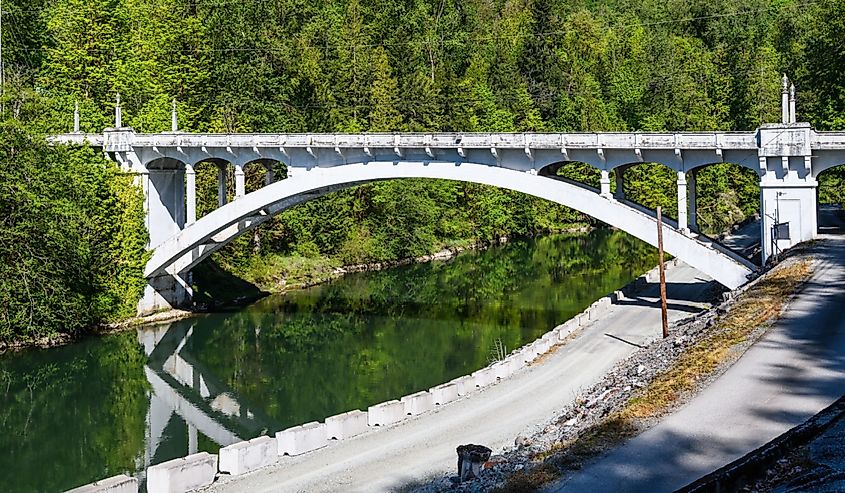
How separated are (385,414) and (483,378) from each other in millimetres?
4204

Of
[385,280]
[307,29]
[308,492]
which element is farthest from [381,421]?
[307,29]

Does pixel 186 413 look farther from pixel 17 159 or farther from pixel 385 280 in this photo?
pixel 385 280

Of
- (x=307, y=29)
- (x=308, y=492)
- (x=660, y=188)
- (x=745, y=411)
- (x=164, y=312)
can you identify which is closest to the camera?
(x=745, y=411)

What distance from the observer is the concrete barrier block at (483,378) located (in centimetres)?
2220

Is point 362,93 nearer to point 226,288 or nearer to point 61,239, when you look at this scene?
point 226,288

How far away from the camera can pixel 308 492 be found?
15.1 meters

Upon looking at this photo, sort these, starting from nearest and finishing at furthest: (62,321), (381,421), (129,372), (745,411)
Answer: (745,411), (381,421), (129,372), (62,321)

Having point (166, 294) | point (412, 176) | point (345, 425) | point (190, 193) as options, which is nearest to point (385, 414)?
point (345, 425)

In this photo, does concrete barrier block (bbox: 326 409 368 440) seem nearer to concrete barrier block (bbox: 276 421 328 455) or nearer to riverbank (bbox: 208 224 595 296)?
concrete barrier block (bbox: 276 421 328 455)

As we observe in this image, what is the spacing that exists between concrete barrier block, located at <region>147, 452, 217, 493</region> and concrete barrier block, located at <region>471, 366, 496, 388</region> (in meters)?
8.04

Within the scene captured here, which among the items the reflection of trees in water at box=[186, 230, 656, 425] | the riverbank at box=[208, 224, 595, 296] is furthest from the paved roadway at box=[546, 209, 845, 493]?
the riverbank at box=[208, 224, 595, 296]

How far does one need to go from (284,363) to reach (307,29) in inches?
1424

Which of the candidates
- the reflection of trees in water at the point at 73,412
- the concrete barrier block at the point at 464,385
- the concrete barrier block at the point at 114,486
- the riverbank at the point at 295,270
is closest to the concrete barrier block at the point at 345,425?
the concrete barrier block at the point at 464,385

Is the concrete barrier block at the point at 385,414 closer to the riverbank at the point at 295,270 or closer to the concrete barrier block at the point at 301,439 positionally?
the concrete barrier block at the point at 301,439
